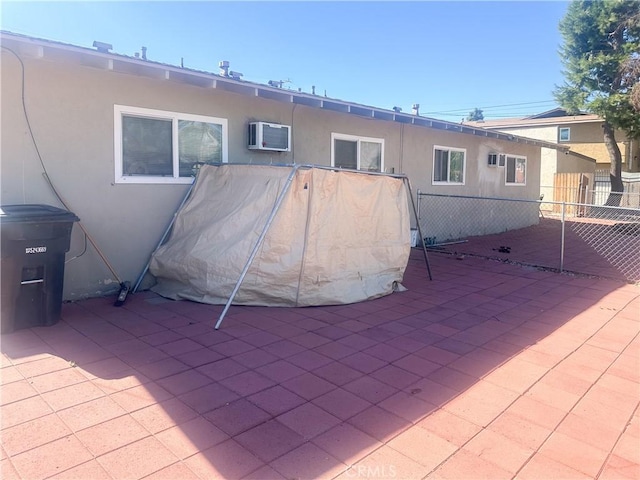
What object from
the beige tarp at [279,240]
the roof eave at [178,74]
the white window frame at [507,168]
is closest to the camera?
the roof eave at [178,74]

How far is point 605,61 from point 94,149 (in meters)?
17.1

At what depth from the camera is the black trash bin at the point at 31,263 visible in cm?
414

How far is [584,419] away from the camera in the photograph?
9.59ft

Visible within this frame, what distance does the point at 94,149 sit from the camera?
17.5ft

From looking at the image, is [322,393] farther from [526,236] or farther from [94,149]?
[526,236]

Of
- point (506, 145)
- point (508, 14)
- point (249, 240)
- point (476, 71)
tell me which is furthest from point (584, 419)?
point (476, 71)

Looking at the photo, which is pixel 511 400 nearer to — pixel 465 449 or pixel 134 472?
pixel 465 449

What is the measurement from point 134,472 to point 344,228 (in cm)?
378

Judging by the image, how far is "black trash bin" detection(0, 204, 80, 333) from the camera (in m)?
4.14

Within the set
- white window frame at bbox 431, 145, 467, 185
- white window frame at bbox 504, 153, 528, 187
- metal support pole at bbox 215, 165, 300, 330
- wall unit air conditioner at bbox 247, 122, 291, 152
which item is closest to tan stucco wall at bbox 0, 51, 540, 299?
wall unit air conditioner at bbox 247, 122, 291, 152

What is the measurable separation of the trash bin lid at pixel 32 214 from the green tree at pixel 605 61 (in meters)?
16.7

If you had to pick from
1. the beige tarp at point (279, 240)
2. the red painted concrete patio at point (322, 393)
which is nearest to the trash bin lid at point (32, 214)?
the red painted concrete patio at point (322, 393)

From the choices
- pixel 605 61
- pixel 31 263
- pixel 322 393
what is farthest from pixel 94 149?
pixel 605 61

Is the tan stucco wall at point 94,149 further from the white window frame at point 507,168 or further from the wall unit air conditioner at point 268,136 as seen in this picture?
the white window frame at point 507,168
